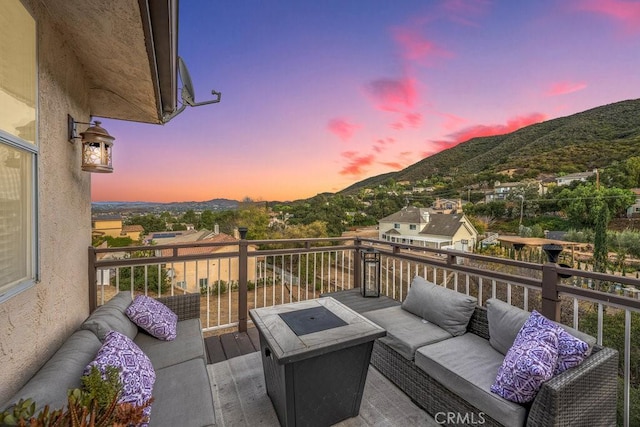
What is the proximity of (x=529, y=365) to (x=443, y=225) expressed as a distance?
793 inches

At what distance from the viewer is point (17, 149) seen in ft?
4.39

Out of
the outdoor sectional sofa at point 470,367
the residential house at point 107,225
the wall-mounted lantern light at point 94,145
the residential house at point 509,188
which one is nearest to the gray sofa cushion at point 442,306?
the outdoor sectional sofa at point 470,367

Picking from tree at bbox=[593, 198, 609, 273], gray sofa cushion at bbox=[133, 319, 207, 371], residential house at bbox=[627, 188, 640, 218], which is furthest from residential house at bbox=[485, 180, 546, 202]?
gray sofa cushion at bbox=[133, 319, 207, 371]

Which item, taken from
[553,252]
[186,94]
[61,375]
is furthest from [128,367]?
[553,252]

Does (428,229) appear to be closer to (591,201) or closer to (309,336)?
(591,201)

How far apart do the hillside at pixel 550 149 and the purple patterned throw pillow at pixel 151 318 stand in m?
20.2

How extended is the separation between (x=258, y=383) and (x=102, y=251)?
2059mm

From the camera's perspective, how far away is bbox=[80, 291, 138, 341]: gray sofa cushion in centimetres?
189

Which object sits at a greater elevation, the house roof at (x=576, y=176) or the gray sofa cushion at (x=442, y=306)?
the house roof at (x=576, y=176)

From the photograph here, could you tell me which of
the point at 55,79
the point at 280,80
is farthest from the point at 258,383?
the point at 280,80

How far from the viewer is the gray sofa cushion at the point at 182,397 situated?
4.75ft

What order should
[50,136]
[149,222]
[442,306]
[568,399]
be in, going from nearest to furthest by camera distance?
1. [568,399]
2. [50,136]
3. [442,306]
4. [149,222]

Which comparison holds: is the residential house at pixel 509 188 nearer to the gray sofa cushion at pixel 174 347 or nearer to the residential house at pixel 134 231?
the residential house at pixel 134 231
